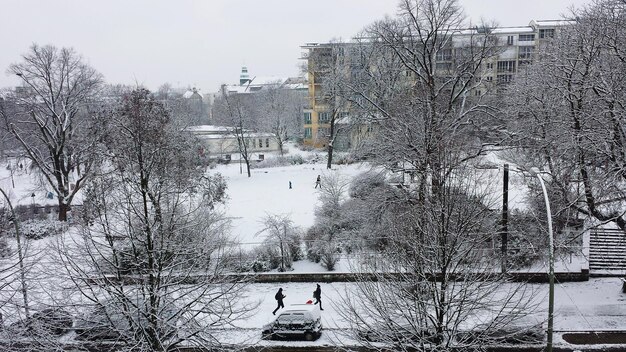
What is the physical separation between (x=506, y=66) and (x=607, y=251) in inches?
1745

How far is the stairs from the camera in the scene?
20141mm

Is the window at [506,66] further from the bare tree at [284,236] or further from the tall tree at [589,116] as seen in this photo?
the bare tree at [284,236]

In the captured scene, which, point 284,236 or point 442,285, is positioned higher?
point 442,285

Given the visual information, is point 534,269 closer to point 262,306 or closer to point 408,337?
point 262,306

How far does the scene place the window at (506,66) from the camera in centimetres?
5988

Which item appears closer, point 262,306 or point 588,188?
point 588,188

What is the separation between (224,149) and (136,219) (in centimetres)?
4956

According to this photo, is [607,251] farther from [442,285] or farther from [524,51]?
[524,51]

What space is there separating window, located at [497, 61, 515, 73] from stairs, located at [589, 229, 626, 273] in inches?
1676

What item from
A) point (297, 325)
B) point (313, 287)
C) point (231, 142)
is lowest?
point (313, 287)

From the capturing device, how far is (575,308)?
17125mm

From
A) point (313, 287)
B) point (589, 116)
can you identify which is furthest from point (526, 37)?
point (313, 287)

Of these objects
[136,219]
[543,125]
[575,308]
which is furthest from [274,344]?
[543,125]

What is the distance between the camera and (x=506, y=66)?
6012 cm
